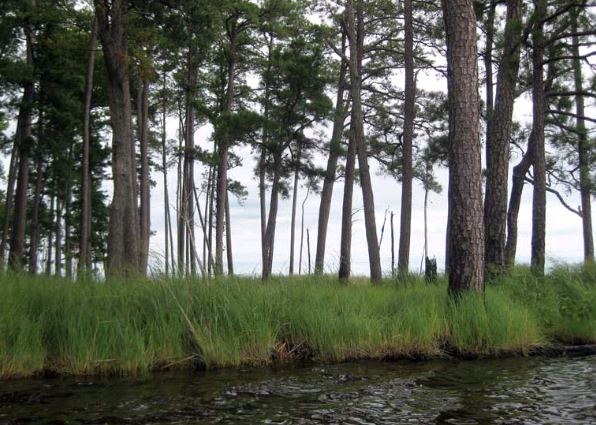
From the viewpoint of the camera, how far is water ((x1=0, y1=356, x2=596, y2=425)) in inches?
174

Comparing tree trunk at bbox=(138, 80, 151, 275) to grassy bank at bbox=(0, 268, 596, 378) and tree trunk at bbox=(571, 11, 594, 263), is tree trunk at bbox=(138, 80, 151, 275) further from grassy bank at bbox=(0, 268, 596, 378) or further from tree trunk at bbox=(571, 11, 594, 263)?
tree trunk at bbox=(571, 11, 594, 263)

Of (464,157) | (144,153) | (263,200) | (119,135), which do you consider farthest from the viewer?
(263,200)

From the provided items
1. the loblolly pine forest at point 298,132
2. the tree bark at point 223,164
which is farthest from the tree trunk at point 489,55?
the tree bark at point 223,164

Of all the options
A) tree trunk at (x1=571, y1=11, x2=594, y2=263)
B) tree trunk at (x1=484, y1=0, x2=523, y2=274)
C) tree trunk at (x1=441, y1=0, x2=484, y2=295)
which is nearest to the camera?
tree trunk at (x1=441, y1=0, x2=484, y2=295)

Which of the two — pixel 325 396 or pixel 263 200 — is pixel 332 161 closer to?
pixel 263 200

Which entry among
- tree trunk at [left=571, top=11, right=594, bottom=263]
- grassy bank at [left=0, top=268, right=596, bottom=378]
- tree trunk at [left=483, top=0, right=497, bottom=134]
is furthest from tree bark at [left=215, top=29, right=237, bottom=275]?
tree trunk at [left=571, top=11, right=594, bottom=263]

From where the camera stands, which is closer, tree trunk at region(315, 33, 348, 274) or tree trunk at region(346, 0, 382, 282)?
tree trunk at region(346, 0, 382, 282)

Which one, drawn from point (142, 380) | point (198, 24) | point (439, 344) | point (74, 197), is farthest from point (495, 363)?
point (74, 197)

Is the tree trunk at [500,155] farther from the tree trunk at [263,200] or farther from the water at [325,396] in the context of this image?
the tree trunk at [263,200]

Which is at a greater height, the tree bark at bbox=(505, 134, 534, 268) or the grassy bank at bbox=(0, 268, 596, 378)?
the tree bark at bbox=(505, 134, 534, 268)

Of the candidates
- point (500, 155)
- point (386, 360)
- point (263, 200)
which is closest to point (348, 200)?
point (263, 200)

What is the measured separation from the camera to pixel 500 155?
1152cm

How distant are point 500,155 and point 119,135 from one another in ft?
30.4

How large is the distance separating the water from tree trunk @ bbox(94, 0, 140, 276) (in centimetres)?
878
